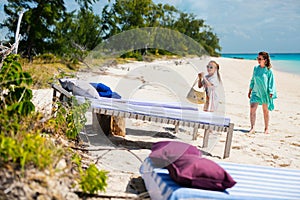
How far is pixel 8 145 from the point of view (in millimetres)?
2879

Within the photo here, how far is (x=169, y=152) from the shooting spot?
3.67 m

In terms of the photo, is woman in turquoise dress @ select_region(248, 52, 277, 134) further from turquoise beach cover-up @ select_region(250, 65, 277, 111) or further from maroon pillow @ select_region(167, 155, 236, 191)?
maroon pillow @ select_region(167, 155, 236, 191)

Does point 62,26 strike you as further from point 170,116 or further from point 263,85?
point 170,116

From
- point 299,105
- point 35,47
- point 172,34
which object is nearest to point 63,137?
point 172,34

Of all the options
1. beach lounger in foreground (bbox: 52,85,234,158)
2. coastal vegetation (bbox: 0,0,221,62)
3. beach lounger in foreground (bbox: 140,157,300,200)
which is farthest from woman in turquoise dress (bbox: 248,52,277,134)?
coastal vegetation (bbox: 0,0,221,62)

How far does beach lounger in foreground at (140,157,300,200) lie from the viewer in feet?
10.4

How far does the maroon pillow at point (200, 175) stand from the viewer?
3250mm

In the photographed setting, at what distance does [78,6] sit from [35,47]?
321cm

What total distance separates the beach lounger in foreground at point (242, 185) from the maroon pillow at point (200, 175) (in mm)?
57

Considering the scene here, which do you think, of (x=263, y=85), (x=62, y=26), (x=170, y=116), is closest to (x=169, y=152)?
(x=170, y=116)

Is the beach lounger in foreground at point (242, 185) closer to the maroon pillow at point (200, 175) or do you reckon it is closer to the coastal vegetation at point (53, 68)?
the maroon pillow at point (200, 175)

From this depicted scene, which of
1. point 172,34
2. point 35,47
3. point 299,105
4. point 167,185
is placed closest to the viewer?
point 167,185

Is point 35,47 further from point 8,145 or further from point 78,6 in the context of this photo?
point 8,145

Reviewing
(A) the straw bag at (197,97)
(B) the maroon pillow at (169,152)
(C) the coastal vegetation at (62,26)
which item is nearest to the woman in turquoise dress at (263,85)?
(A) the straw bag at (197,97)
